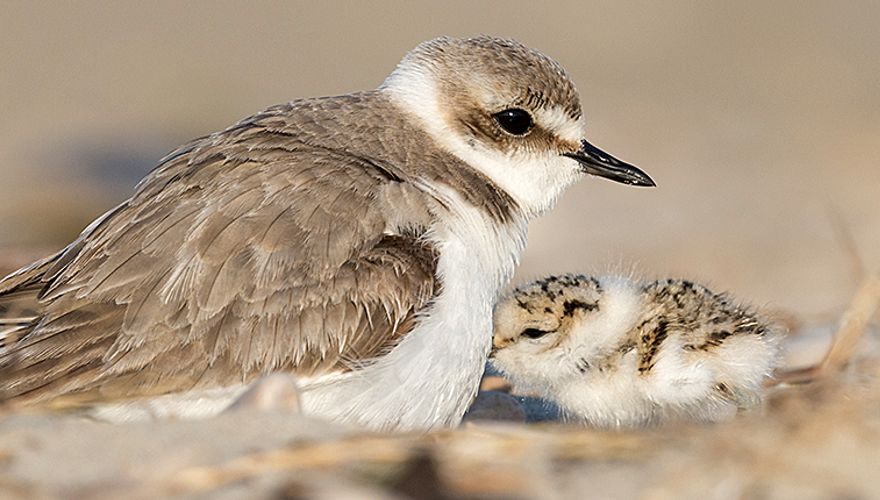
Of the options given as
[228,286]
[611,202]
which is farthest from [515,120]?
[611,202]

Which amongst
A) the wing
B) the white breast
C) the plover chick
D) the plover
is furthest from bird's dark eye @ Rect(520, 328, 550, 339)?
the wing

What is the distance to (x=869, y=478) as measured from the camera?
3.05 meters

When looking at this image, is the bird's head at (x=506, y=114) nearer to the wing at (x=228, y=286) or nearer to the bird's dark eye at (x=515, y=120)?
the bird's dark eye at (x=515, y=120)

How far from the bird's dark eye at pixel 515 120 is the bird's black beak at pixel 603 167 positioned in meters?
0.22

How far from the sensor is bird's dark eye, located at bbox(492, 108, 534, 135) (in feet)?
18.1

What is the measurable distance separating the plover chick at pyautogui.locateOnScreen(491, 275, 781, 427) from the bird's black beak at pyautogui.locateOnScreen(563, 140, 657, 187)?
1.66 ft

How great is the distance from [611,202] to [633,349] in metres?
7.96

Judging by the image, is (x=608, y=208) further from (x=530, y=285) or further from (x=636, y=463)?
(x=636, y=463)

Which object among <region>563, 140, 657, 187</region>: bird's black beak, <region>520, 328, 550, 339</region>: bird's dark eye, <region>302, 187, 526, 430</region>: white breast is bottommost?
<region>302, 187, 526, 430</region>: white breast

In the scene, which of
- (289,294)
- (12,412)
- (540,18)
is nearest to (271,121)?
(289,294)

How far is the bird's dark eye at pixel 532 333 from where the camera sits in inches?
208

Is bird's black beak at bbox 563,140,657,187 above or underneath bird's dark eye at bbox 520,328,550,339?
above

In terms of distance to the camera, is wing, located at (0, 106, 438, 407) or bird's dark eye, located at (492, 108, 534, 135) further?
bird's dark eye, located at (492, 108, 534, 135)

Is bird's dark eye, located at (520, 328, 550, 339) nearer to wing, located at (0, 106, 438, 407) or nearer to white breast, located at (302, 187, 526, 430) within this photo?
white breast, located at (302, 187, 526, 430)
